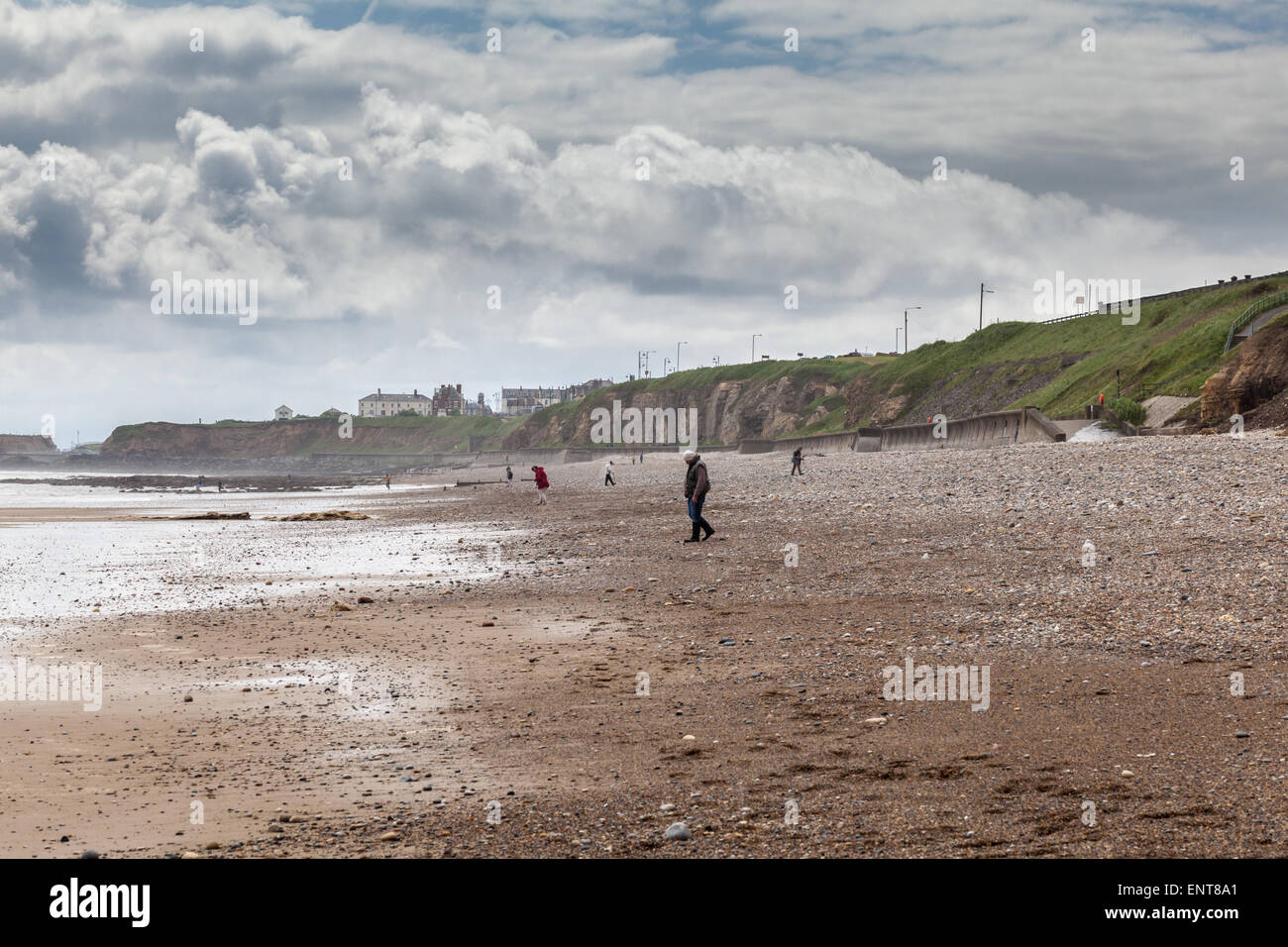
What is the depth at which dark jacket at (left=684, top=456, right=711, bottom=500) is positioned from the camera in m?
20.8

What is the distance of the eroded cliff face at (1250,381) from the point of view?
39.3m

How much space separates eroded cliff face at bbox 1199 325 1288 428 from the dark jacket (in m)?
26.7

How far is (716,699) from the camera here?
8906 millimetres

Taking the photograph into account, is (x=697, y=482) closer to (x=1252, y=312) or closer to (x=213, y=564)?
(x=213, y=564)

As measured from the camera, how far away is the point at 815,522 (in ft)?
69.8

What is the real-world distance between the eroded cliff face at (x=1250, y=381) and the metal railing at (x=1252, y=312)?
16.1 m

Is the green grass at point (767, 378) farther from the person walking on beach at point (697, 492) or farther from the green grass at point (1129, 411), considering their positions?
the person walking on beach at point (697, 492)

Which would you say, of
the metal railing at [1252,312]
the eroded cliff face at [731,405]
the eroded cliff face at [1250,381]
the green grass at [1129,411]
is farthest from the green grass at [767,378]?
the eroded cliff face at [1250,381]

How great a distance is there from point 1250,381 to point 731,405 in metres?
122

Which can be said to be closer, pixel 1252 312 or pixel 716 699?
pixel 716 699

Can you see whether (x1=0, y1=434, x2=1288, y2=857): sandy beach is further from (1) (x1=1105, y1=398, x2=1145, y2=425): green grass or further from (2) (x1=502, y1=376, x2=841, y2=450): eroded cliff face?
(2) (x1=502, y1=376, x2=841, y2=450): eroded cliff face

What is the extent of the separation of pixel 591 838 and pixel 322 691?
5.11m

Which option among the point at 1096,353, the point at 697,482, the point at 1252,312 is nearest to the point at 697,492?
the point at 697,482
